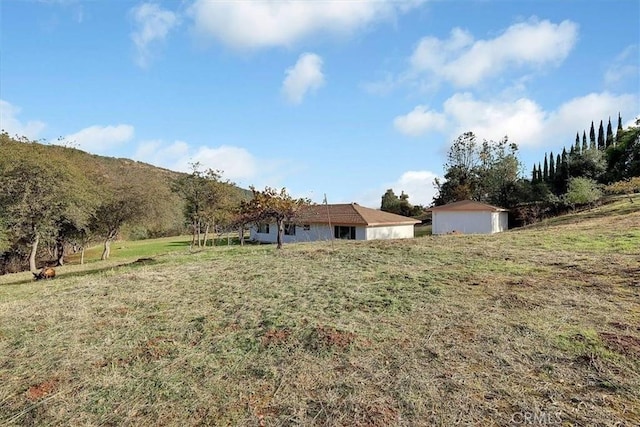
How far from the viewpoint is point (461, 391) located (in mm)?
3598

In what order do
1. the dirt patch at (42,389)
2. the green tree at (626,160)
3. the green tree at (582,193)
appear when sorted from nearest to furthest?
the dirt patch at (42,389), the green tree at (582,193), the green tree at (626,160)

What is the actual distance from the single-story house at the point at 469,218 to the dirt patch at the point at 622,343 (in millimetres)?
25415

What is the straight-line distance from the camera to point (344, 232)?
2919cm

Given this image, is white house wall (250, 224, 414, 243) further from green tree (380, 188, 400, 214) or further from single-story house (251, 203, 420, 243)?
green tree (380, 188, 400, 214)

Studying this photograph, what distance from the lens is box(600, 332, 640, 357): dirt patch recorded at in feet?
13.8

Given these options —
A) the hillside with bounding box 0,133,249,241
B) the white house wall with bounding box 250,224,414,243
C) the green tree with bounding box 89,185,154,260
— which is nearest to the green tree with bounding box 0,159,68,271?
the hillside with bounding box 0,133,249,241

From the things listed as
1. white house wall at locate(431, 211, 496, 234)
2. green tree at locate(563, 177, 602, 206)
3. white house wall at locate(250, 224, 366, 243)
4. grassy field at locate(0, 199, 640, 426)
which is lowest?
grassy field at locate(0, 199, 640, 426)

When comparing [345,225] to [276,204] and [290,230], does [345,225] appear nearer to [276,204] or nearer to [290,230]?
[290,230]

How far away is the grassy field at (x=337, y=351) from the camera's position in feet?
11.2

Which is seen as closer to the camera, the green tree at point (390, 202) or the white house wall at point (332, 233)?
the white house wall at point (332, 233)

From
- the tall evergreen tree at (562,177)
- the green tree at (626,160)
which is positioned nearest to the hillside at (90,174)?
the tall evergreen tree at (562,177)

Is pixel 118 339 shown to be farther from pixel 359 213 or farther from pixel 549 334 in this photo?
pixel 359 213

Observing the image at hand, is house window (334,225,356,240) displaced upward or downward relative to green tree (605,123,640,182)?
downward

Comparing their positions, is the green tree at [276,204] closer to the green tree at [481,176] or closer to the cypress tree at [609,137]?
the green tree at [481,176]
